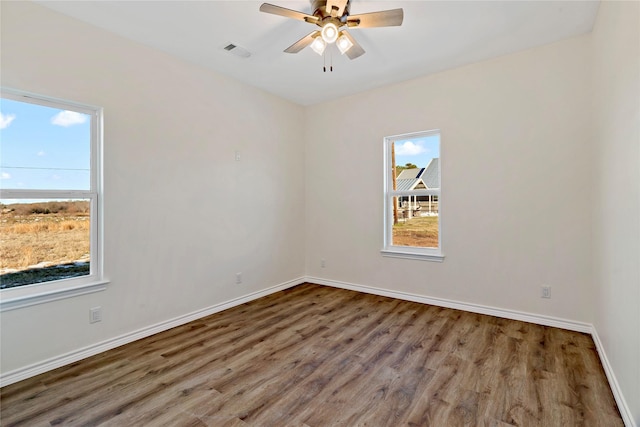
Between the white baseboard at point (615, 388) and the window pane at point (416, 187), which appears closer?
the white baseboard at point (615, 388)

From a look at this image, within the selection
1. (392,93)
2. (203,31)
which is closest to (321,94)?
(392,93)

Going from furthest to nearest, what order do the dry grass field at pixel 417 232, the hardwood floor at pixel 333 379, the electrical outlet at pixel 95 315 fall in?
the dry grass field at pixel 417 232
the electrical outlet at pixel 95 315
the hardwood floor at pixel 333 379

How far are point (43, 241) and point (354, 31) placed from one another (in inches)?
122

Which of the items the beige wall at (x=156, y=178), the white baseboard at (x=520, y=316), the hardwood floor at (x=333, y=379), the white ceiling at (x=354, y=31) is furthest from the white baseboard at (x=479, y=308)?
the white ceiling at (x=354, y=31)

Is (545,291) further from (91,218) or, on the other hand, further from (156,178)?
(91,218)

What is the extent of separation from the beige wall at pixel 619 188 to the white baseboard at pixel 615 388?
48mm

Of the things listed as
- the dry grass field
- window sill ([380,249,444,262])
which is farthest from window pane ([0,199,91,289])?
the dry grass field

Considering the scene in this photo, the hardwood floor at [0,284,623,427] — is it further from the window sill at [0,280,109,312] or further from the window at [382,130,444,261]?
the window at [382,130,444,261]

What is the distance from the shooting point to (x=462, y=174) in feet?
11.2

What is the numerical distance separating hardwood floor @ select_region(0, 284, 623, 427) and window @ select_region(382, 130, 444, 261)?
1007 mm

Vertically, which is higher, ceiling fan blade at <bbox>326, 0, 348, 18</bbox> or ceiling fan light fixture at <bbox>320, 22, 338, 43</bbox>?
ceiling fan blade at <bbox>326, 0, 348, 18</bbox>

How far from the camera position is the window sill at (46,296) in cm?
209

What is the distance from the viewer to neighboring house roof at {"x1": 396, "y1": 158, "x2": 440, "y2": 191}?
12.1 ft

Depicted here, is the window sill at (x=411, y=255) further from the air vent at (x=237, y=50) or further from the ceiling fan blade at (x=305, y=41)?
the air vent at (x=237, y=50)
